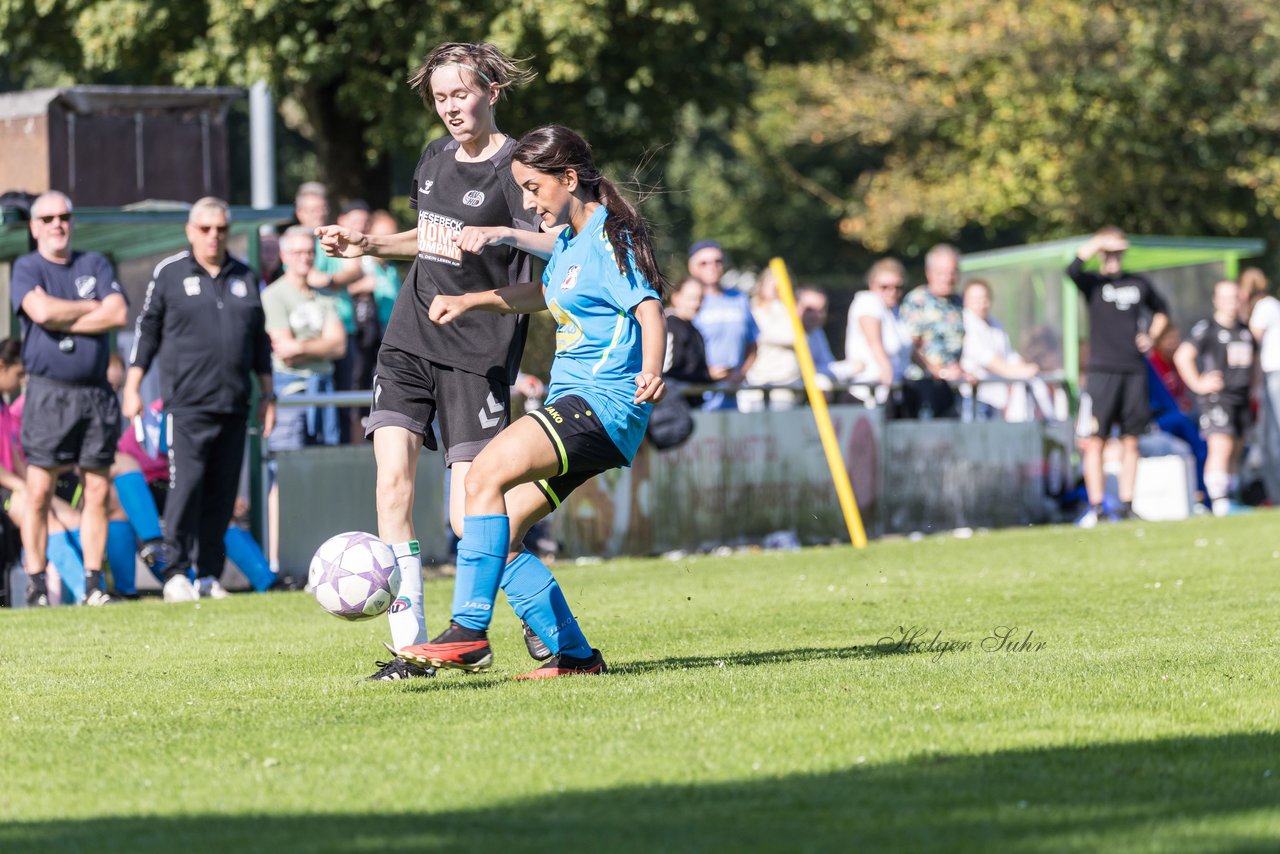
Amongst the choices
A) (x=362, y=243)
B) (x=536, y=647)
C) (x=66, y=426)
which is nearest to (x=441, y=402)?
(x=362, y=243)

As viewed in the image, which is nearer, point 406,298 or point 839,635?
point 406,298

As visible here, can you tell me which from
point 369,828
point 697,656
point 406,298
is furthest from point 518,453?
point 369,828

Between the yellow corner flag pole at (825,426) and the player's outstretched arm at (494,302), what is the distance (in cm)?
878

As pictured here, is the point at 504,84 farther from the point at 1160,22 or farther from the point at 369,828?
the point at 1160,22

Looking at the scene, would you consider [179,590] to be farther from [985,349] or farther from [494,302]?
[985,349]

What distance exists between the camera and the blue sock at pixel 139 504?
12633 mm

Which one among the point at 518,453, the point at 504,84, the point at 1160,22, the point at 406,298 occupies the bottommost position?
the point at 518,453

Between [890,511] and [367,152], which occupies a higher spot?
[367,152]

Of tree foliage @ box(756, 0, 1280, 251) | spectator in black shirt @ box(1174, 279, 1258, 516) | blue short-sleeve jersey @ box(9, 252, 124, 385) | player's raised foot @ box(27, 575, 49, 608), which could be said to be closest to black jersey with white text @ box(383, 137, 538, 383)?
blue short-sleeve jersey @ box(9, 252, 124, 385)

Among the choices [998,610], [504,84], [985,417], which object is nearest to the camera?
[504,84]

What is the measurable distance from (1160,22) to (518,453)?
82.2 ft

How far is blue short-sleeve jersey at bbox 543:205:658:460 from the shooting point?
7.02 meters

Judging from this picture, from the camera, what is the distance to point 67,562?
40.6ft

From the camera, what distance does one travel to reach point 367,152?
25203mm
